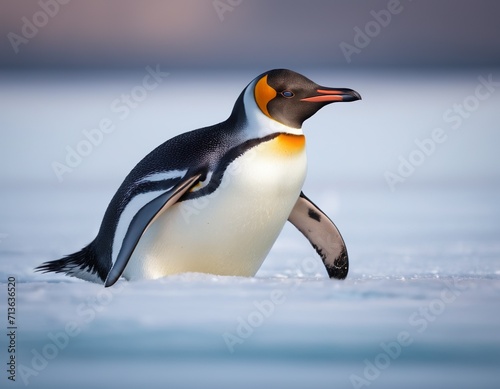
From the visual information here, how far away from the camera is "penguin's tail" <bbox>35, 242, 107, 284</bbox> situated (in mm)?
3631

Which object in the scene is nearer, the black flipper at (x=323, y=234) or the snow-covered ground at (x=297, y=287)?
the snow-covered ground at (x=297, y=287)

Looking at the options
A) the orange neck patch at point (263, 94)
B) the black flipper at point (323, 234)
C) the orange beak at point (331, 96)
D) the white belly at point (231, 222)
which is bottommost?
the black flipper at point (323, 234)

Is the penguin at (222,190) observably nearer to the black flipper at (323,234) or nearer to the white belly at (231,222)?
the white belly at (231,222)

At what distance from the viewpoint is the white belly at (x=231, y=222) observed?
10.7 feet

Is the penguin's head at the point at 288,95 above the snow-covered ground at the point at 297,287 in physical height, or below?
above

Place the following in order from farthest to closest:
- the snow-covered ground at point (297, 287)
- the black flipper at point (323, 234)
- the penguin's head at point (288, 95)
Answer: the black flipper at point (323, 234) → the penguin's head at point (288, 95) → the snow-covered ground at point (297, 287)

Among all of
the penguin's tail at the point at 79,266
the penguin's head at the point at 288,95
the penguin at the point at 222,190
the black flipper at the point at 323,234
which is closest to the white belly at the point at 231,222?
the penguin at the point at 222,190

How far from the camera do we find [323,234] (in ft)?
12.6

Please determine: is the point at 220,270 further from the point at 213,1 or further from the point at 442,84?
the point at 213,1

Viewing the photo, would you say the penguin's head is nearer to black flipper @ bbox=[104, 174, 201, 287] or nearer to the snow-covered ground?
black flipper @ bbox=[104, 174, 201, 287]

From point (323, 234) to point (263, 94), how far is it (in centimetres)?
77

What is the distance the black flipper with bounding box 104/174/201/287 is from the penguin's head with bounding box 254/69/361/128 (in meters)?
0.35

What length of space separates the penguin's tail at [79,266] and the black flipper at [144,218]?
441 mm

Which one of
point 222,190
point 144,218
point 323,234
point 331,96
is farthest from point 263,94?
point 323,234
